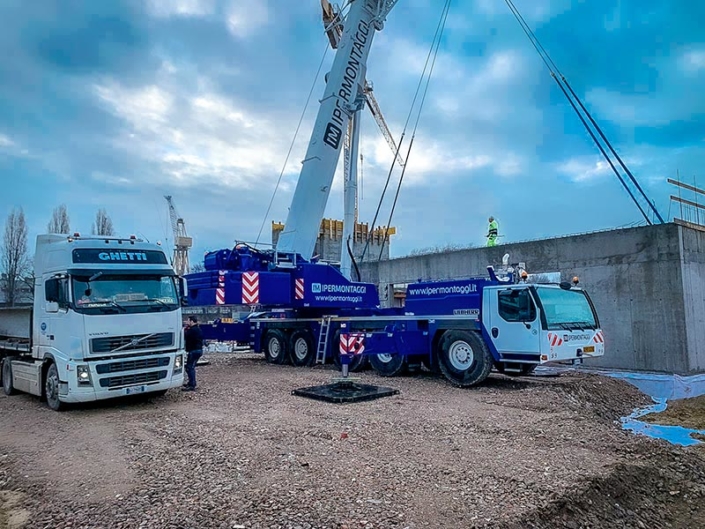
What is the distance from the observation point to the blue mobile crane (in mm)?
10023

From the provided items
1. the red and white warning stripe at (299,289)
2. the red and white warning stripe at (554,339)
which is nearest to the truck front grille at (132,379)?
the red and white warning stripe at (299,289)

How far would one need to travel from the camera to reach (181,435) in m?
6.82

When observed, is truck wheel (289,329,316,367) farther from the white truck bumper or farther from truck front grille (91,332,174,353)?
truck front grille (91,332,174,353)

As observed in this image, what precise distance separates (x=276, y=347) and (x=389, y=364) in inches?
183

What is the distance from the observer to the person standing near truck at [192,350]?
1039cm

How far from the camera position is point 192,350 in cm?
1056

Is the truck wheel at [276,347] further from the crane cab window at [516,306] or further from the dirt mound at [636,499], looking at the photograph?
the dirt mound at [636,499]

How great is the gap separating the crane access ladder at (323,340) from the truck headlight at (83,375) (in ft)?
22.5

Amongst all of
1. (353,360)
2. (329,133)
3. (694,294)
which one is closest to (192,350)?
(353,360)

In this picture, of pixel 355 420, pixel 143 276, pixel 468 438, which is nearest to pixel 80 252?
pixel 143 276

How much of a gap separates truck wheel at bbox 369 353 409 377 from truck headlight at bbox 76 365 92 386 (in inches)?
246

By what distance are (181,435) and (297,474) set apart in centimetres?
232

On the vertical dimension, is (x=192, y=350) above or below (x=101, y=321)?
below

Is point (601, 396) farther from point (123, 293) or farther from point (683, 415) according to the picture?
point (123, 293)
